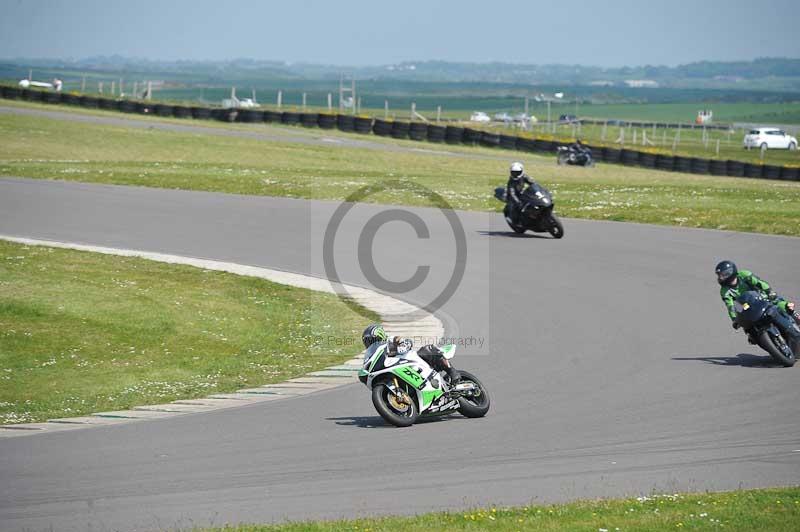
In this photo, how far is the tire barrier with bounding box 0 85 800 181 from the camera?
165 ft

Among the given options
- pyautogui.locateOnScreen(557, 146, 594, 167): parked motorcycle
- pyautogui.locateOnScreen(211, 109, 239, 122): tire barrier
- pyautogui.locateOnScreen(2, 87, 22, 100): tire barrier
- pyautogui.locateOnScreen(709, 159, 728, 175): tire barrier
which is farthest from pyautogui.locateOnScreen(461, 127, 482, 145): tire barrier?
pyautogui.locateOnScreen(2, 87, 22, 100): tire barrier

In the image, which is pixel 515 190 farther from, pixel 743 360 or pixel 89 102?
pixel 89 102

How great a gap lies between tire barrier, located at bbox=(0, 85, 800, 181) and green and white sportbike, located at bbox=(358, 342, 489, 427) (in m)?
38.6

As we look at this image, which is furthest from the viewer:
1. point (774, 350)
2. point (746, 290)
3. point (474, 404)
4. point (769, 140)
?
point (769, 140)

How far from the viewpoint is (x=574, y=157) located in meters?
52.6

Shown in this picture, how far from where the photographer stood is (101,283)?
69.3 feet

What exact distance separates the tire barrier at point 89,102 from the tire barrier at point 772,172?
41.9 meters

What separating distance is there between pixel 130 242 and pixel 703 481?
745 inches

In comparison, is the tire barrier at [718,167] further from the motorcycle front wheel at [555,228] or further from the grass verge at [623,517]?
the grass verge at [623,517]

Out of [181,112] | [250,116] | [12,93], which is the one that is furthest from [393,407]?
[12,93]

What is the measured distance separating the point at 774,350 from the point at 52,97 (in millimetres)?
65414

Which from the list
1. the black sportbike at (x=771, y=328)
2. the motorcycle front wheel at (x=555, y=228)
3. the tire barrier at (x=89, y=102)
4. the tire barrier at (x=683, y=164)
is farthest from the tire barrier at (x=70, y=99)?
the black sportbike at (x=771, y=328)

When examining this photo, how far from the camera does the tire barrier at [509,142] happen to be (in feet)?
200

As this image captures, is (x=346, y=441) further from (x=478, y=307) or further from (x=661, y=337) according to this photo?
(x=478, y=307)
